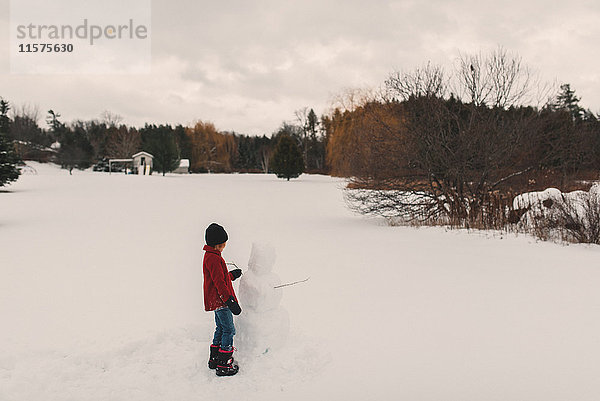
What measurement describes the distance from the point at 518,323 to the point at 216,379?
3.43 metres

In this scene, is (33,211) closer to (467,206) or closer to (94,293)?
(94,293)

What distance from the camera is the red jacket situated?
11.5 feet

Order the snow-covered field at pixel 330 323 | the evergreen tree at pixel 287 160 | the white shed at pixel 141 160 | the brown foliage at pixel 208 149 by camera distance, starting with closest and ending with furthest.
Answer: the snow-covered field at pixel 330 323, the evergreen tree at pixel 287 160, the white shed at pixel 141 160, the brown foliage at pixel 208 149

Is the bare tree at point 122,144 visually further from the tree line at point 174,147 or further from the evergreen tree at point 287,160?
the evergreen tree at point 287,160

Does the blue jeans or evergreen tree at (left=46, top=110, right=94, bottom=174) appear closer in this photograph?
the blue jeans

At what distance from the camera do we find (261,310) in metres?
3.77

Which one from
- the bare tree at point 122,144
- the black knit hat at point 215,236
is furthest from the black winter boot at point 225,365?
the bare tree at point 122,144

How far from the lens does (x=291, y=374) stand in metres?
3.63

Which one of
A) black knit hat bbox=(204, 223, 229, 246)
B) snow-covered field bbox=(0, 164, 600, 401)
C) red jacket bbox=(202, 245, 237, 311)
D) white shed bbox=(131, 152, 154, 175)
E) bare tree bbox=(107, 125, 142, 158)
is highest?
bare tree bbox=(107, 125, 142, 158)

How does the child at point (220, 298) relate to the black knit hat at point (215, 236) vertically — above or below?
below

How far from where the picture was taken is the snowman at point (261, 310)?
148 inches

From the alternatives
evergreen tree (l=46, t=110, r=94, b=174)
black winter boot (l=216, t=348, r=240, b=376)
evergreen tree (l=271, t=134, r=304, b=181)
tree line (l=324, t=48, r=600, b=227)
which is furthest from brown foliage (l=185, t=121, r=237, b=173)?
black winter boot (l=216, t=348, r=240, b=376)

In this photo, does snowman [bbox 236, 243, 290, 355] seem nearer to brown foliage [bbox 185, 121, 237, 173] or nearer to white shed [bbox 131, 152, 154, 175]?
white shed [bbox 131, 152, 154, 175]

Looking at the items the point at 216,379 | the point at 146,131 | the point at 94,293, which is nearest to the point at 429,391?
the point at 216,379
